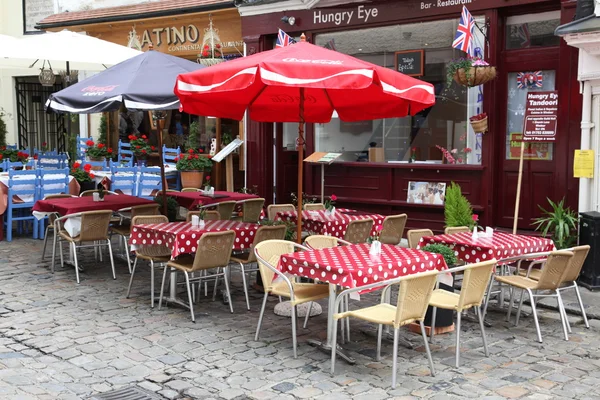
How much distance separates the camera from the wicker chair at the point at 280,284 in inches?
246

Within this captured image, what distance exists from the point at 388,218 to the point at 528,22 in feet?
12.6

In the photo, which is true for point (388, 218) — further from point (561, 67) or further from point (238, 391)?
point (238, 391)

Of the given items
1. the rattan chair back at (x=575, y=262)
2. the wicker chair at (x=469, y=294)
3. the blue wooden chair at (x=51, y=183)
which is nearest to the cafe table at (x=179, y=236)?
the wicker chair at (x=469, y=294)

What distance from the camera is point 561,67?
9805mm

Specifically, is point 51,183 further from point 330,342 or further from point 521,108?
point 521,108

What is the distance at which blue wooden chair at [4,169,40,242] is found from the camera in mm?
11633

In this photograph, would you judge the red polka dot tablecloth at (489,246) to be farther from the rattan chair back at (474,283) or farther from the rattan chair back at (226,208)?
the rattan chair back at (226,208)

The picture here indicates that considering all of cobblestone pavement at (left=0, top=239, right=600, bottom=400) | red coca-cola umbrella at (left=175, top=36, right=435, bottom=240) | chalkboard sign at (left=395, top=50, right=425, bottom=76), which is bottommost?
cobblestone pavement at (left=0, top=239, right=600, bottom=400)

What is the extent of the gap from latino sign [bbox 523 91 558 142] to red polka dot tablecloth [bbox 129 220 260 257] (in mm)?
4115

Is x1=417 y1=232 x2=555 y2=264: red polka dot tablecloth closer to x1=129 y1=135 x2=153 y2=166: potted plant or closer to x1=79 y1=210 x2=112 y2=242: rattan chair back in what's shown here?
x1=79 y1=210 x2=112 y2=242: rattan chair back

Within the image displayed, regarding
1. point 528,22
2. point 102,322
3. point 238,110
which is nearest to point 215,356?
point 102,322

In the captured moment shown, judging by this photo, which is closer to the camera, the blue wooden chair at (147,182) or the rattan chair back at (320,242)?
the rattan chair back at (320,242)

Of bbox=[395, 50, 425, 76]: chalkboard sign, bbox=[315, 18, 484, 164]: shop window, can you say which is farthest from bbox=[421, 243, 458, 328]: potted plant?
bbox=[395, 50, 425, 76]: chalkboard sign

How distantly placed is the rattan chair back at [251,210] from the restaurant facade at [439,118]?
2.48m
